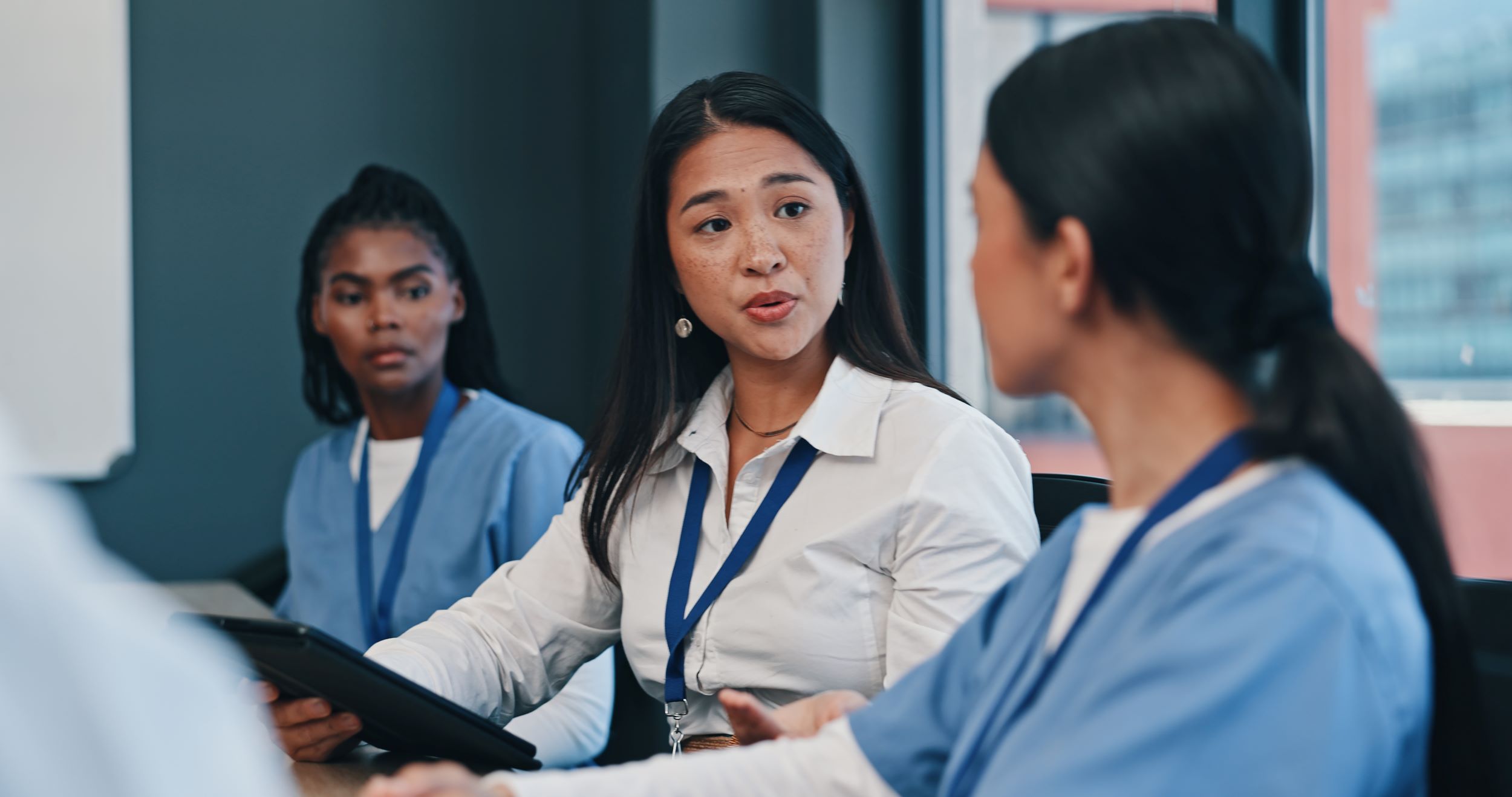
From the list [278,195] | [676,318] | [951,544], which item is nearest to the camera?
[951,544]

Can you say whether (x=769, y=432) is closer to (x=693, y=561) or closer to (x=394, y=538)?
(x=693, y=561)

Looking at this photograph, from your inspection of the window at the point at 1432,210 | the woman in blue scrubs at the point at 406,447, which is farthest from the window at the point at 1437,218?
the woman in blue scrubs at the point at 406,447

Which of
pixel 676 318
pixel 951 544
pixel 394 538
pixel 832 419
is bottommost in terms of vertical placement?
pixel 394 538

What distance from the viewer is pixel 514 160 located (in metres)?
3.59

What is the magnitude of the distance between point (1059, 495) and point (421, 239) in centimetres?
149

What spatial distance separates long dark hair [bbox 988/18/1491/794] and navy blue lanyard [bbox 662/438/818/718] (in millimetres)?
743

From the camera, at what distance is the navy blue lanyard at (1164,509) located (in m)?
0.81

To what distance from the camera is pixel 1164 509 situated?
0.82m

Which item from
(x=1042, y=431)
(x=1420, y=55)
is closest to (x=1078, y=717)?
(x=1420, y=55)

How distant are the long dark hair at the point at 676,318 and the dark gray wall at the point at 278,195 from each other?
174 centimetres

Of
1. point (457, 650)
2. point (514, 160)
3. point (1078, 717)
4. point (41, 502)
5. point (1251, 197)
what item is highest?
point (514, 160)

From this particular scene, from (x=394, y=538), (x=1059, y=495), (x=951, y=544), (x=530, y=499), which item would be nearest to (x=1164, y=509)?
(x=951, y=544)

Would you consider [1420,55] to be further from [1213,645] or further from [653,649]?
[1213,645]

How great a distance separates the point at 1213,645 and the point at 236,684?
487 millimetres
